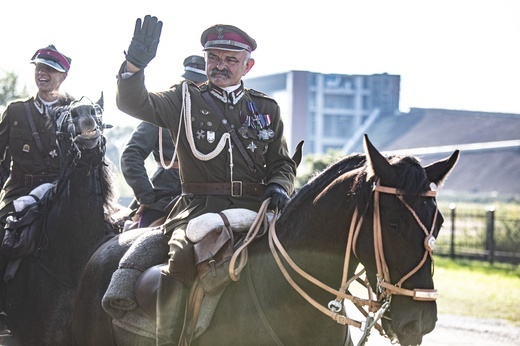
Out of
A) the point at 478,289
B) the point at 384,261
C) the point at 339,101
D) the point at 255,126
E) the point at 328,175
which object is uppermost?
the point at 339,101

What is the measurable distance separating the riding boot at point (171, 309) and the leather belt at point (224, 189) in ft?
2.20

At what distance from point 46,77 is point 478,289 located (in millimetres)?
12630

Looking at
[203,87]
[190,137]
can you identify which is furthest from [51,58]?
[190,137]

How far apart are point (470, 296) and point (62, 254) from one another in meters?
11.8

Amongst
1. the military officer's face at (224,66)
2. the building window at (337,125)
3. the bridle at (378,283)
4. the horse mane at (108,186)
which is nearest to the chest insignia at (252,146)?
the military officer's face at (224,66)

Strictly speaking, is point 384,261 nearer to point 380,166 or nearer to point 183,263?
point 380,166

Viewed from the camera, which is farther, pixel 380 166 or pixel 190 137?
pixel 190 137

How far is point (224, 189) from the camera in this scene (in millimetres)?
5414

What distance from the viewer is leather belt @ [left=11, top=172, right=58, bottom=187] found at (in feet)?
27.5

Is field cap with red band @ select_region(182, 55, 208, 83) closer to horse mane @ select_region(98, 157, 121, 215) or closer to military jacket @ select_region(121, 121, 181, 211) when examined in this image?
military jacket @ select_region(121, 121, 181, 211)

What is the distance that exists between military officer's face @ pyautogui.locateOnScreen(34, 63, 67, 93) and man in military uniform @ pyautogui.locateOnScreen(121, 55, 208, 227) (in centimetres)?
98

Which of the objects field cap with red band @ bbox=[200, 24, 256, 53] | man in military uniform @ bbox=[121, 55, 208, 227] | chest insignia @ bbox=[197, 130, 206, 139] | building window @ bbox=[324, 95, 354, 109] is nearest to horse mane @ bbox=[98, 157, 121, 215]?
man in military uniform @ bbox=[121, 55, 208, 227]

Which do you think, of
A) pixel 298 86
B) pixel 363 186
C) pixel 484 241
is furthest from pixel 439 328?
pixel 298 86

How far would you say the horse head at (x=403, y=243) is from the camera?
4.03 m
